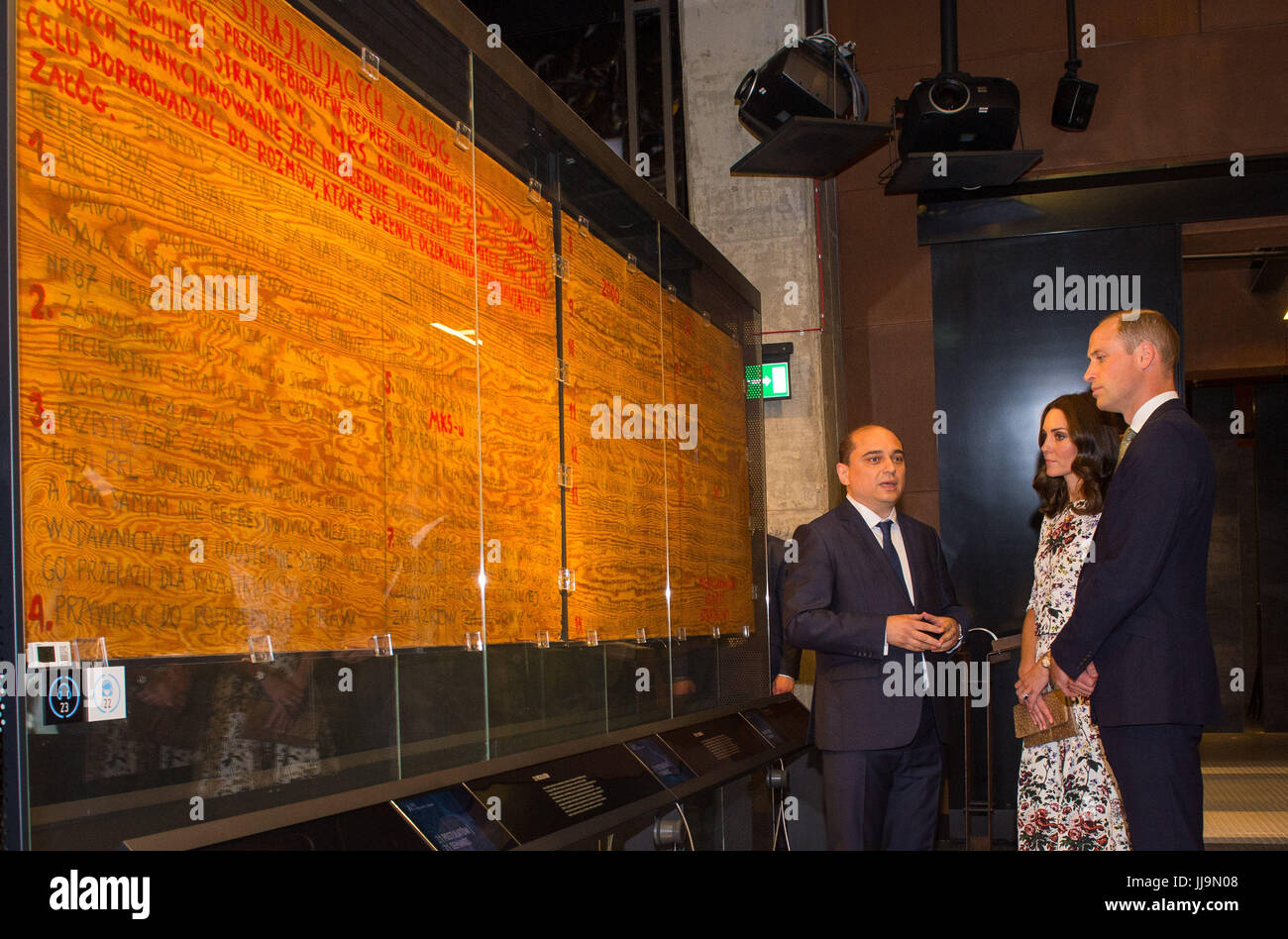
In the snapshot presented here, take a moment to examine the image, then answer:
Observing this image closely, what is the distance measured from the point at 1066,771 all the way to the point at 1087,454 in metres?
0.91

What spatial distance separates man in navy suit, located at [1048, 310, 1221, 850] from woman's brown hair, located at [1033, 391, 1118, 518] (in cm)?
78

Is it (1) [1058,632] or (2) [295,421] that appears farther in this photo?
(1) [1058,632]

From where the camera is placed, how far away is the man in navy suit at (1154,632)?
2457 millimetres

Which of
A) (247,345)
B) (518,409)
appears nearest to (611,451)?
(518,409)

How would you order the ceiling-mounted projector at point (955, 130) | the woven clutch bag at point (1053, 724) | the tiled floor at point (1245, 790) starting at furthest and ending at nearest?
the ceiling-mounted projector at point (955, 130) → the tiled floor at point (1245, 790) → the woven clutch bag at point (1053, 724)

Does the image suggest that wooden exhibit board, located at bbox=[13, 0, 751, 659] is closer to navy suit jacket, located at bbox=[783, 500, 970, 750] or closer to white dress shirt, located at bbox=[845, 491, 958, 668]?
navy suit jacket, located at bbox=[783, 500, 970, 750]

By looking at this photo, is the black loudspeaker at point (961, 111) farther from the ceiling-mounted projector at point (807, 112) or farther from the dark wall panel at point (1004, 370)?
the dark wall panel at point (1004, 370)

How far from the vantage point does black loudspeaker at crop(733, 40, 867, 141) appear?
480 centimetres

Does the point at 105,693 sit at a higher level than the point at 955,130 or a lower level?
lower

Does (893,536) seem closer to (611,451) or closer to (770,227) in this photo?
(611,451)

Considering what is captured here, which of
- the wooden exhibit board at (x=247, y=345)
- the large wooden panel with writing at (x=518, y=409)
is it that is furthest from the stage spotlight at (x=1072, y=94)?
the wooden exhibit board at (x=247, y=345)

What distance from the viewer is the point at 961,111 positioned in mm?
5168

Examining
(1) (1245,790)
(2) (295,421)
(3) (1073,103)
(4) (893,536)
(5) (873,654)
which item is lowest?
(1) (1245,790)

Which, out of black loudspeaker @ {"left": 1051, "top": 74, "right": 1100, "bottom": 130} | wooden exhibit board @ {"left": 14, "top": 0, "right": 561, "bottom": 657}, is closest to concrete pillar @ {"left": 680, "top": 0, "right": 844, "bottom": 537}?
black loudspeaker @ {"left": 1051, "top": 74, "right": 1100, "bottom": 130}
